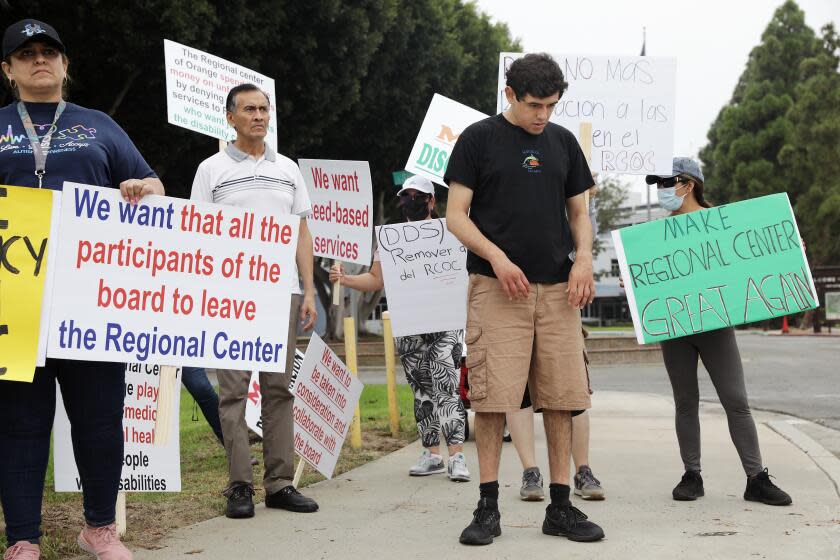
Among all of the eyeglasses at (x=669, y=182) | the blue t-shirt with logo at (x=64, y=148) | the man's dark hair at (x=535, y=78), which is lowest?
the blue t-shirt with logo at (x=64, y=148)

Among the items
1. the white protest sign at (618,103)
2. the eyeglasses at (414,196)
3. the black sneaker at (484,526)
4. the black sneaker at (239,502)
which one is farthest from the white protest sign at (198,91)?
A: the black sneaker at (484,526)

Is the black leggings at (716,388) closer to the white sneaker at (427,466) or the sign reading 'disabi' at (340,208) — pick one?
the white sneaker at (427,466)

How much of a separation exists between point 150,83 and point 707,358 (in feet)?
50.2

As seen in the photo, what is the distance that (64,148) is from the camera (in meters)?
4.01

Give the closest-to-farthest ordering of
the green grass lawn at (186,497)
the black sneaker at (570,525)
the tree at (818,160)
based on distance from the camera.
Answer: the black sneaker at (570,525)
the green grass lawn at (186,497)
the tree at (818,160)

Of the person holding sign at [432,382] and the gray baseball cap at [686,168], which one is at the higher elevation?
the gray baseball cap at [686,168]

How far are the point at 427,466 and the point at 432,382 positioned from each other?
0.53 metres

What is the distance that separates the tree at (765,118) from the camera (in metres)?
50.0

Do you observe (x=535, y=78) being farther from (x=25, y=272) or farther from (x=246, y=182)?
(x=25, y=272)

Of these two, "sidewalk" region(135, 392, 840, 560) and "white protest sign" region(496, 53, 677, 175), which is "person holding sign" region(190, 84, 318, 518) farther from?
"white protest sign" region(496, 53, 677, 175)

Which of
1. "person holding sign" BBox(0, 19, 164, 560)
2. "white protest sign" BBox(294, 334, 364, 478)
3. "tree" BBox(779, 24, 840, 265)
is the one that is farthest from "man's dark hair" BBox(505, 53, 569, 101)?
"tree" BBox(779, 24, 840, 265)

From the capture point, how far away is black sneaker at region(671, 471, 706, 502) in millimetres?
5410

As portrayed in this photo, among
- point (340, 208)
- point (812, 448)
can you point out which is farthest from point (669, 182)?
point (812, 448)

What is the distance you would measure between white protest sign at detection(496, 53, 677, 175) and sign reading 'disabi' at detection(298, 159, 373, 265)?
120cm
